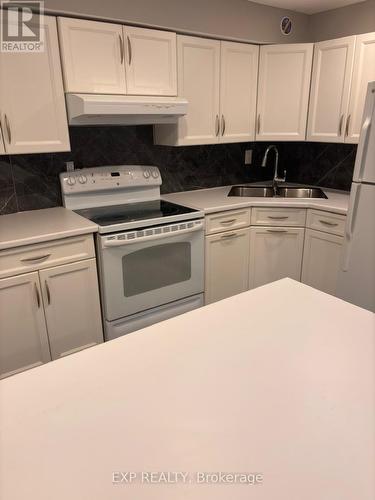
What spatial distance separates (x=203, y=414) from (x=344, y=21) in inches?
129

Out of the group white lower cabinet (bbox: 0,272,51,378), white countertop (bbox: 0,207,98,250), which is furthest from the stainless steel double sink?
white lower cabinet (bbox: 0,272,51,378)

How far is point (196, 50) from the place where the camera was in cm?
258

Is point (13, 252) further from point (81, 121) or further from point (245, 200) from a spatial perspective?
point (245, 200)

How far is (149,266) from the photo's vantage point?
2.39 metres

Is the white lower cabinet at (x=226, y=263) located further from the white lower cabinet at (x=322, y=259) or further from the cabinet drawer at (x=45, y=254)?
the cabinet drawer at (x=45, y=254)

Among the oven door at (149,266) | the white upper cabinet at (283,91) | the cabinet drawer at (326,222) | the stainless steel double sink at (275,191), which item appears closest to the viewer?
the oven door at (149,266)

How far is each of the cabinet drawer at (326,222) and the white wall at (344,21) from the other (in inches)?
57.7

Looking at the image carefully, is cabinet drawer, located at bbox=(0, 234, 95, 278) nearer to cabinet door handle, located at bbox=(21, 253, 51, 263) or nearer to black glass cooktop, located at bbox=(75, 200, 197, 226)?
cabinet door handle, located at bbox=(21, 253, 51, 263)

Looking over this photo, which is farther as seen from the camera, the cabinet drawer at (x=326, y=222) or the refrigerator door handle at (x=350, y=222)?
the cabinet drawer at (x=326, y=222)

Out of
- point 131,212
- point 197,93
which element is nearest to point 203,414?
point 131,212

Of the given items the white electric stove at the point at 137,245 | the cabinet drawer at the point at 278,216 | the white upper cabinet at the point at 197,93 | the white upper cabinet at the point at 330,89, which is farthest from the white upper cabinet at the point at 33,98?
the white upper cabinet at the point at 330,89

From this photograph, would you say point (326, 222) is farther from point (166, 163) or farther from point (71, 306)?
point (71, 306)

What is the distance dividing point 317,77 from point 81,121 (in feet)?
6.08

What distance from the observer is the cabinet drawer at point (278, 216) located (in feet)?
9.23
